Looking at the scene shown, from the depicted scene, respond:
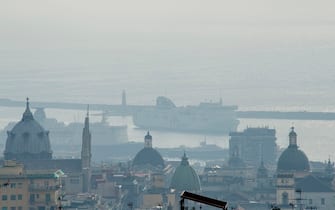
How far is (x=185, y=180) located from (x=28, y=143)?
46.7 feet

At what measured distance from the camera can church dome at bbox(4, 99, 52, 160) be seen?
398 ft

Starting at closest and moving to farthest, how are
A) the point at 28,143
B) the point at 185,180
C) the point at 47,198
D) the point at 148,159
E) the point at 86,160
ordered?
the point at 47,198
the point at 185,180
the point at 86,160
the point at 28,143
the point at 148,159

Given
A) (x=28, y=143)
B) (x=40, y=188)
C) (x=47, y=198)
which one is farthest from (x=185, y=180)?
(x=47, y=198)

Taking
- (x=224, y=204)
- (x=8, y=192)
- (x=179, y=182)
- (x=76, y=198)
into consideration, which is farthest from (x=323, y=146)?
(x=224, y=204)

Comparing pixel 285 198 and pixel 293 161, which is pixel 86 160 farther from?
pixel 285 198

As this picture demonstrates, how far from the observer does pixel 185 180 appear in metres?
111

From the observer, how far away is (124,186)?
117 metres

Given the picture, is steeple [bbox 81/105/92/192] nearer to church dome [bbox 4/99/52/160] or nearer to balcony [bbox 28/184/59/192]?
church dome [bbox 4/99/52/160]

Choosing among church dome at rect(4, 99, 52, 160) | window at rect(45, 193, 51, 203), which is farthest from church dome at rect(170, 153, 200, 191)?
window at rect(45, 193, 51, 203)

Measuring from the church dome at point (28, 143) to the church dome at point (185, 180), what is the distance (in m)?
11.1

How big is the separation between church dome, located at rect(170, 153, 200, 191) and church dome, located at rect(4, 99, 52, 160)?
36.4ft

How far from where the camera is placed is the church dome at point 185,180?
110062mm

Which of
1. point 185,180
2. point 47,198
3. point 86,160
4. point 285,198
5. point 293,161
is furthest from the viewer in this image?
point 86,160

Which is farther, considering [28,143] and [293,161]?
[28,143]
